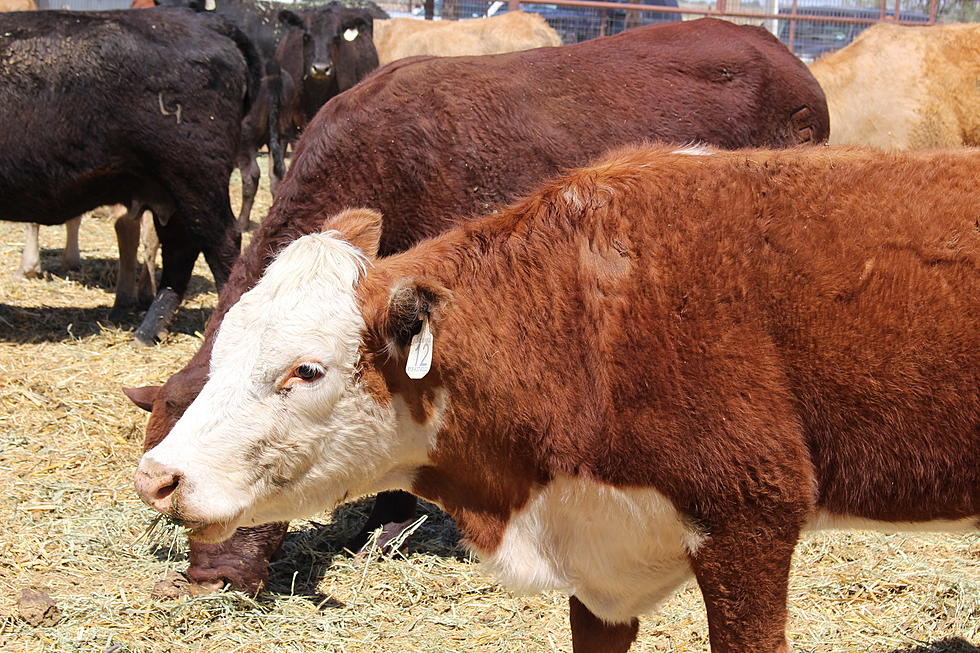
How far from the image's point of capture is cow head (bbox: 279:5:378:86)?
1343 cm

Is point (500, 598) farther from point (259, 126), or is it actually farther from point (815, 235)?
point (259, 126)

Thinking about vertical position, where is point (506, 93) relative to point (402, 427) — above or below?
above

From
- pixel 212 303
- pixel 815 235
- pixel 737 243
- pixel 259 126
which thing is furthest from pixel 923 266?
pixel 259 126

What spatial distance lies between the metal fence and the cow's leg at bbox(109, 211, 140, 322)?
9.99 metres

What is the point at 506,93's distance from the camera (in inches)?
→ 186

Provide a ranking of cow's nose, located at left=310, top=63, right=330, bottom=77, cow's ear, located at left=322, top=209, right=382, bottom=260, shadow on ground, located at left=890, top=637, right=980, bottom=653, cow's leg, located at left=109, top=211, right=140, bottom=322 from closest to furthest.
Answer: cow's ear, located at left=322, top=209, right=382, bottom=260, shadow on ground, located at left=890, top=637, right=980, bottom=653, cow's leg, located at left=109, top=211, right=140, bottom=322, cow's nose, located at left=310, top=63, right=330, bottom=77

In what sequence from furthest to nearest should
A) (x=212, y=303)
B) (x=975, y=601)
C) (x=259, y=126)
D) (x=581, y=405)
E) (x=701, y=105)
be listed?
1. (x=259, y=126)
2. (x=212, y=303)
3. (x=701, y=105)
4. (x=975, y=601)
5. (x=581, y=405)

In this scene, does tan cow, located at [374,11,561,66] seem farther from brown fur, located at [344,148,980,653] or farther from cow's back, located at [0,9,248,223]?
brown fur, located at [344,148,980,653]

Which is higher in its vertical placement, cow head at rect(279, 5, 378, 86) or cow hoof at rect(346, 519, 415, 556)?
cow head at rect(279, 5, 378, 86)

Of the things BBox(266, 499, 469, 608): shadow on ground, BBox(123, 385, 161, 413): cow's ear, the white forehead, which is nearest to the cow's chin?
the white forehead

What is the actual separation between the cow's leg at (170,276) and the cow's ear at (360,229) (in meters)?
4.60

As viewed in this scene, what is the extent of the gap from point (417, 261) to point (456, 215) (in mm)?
1618

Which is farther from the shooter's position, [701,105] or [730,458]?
[701,105]

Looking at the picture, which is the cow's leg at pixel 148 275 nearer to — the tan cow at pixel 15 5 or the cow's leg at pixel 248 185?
the cow's leg at pixel 248 185
